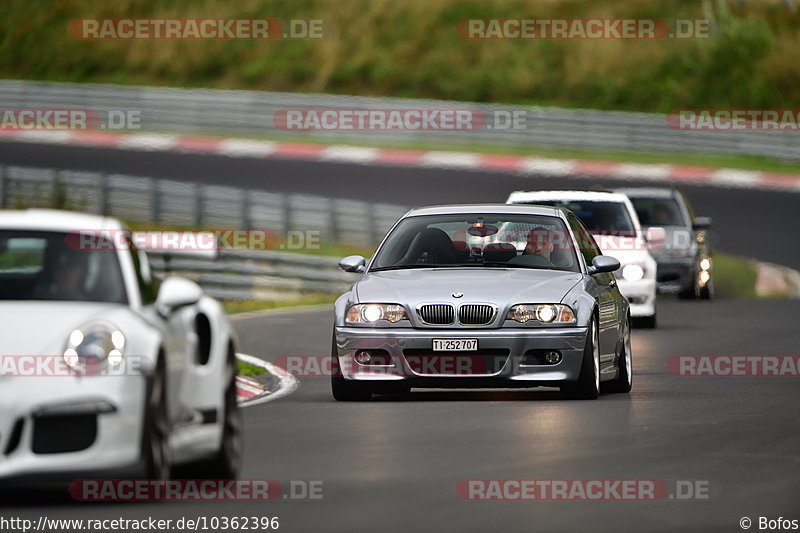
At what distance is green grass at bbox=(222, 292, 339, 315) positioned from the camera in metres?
28.5

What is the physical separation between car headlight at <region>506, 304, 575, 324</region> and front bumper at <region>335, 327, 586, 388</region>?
7 centimetres

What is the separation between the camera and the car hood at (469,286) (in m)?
14.0

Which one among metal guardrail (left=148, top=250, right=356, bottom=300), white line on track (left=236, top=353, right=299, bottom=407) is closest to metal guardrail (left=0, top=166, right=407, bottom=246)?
metal guardrail (left=148, top=250, right=356, bottom=300)

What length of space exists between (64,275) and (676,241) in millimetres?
18100

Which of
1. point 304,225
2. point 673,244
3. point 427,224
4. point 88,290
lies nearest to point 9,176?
point 304,225

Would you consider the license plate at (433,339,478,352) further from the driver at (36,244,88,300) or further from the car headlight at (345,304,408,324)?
the driver at (36,244,88,300)

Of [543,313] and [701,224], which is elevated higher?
[701,224]

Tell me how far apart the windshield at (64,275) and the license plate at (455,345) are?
15.2 ft

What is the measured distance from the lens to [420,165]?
145 feet

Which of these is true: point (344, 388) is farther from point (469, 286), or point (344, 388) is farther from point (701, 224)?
point (701, 224)

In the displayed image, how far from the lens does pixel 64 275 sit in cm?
945

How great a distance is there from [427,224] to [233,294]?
14.7 meters

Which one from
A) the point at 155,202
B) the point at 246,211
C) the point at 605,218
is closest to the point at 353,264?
the point at 605,218

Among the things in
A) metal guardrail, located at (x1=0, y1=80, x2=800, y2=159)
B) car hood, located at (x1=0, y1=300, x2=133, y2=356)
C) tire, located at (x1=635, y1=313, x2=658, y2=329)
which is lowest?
tire, located at (x1=635, y1=313, x2=658, y2=329)
